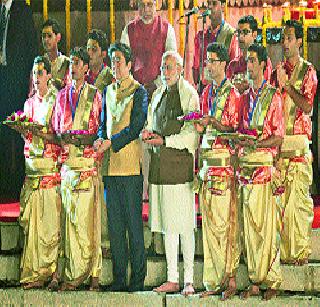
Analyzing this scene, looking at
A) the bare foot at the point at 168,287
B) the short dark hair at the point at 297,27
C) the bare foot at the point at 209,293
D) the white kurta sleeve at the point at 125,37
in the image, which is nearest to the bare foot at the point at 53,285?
the bare foot at the point at 168,287

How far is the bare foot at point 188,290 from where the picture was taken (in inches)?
297

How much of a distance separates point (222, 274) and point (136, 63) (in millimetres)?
1802

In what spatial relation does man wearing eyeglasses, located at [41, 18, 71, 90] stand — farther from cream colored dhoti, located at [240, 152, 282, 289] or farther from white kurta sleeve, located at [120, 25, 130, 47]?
cream colored dhoti, located at [240, 152, 282, 289]

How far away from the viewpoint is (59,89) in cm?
803

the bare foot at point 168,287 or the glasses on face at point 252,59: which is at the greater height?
the glasses on face at point 252,59

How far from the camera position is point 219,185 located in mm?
7445

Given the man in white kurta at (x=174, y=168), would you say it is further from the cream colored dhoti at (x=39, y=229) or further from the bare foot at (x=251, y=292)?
the cream colored dhoti at (x=39, y=229)

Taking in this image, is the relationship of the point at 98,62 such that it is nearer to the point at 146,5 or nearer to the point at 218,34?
the point at 146,5

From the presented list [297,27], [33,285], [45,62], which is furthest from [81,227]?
[297,27]

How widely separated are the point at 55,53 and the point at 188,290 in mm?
2025

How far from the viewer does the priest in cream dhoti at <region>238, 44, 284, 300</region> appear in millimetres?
7379

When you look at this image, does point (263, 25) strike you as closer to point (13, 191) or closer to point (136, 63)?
point (136, 63)

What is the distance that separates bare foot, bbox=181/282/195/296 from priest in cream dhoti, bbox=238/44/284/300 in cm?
37

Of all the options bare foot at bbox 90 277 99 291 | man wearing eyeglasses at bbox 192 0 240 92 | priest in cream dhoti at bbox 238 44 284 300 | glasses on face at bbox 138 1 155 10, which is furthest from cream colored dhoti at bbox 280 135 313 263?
glasses on face at bbox 138 1 155 10
